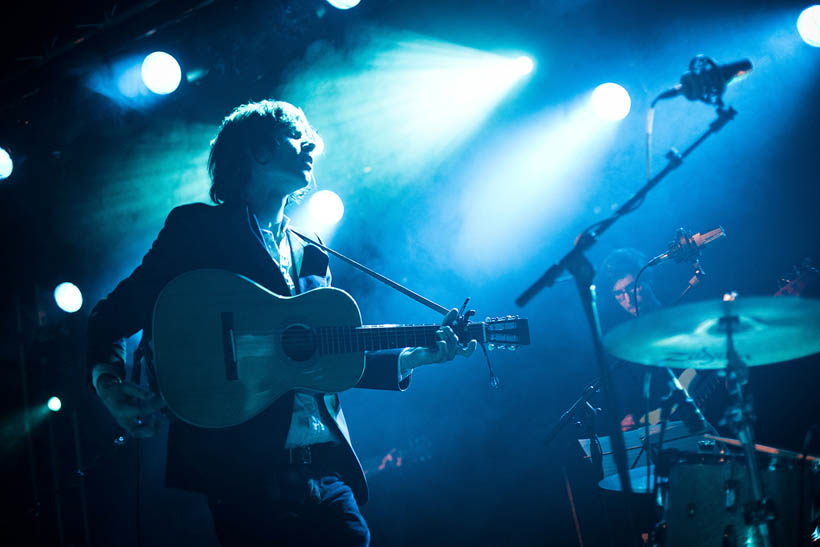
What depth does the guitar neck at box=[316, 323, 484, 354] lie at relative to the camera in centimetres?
281

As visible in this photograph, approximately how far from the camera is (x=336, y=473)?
268 cm

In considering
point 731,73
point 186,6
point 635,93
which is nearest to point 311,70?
point 186,6

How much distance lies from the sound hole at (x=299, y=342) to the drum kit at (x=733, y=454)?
1502mm

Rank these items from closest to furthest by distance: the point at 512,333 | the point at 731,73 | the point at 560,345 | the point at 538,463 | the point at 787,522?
the point at 731,73, the point at 787,522, the point at 512,333, the point at 538,463, the point at 560,345

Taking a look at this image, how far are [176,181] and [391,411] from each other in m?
3.69

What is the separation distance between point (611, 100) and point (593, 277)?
3.85m

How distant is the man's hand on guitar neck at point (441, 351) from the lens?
3.20 metres

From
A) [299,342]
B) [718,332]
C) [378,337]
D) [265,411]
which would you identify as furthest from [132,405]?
[718,332]

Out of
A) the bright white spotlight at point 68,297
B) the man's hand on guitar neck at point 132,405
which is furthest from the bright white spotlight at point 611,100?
the bright white spotlight at point 68,297

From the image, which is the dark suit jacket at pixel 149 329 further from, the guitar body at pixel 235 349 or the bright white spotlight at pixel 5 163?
the bright white spotlight at pixel 5 163

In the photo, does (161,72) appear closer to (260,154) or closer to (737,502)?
(260,154)

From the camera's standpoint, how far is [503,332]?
10.8 ft

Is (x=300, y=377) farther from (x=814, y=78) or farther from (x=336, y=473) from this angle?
(x=814, y=78)

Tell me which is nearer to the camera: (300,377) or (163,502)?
(300,377)
